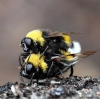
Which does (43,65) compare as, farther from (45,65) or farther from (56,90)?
(56,90)

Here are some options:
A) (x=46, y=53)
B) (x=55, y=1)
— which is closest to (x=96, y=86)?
(x=46, y=53)

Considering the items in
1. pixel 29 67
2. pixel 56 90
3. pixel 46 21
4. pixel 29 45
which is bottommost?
pixel 56 90

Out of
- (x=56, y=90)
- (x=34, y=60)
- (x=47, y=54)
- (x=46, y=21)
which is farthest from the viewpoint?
(x=46, y=21)

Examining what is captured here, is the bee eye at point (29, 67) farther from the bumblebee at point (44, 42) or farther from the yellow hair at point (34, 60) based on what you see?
the bumblebee at point (44, 42)

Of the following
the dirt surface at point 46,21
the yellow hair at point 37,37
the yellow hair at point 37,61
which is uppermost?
the dirt surface at point 46,21

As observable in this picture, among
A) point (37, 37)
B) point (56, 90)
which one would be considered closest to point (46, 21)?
point (37, 37)

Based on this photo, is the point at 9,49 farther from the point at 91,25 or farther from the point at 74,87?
the point at 74,87

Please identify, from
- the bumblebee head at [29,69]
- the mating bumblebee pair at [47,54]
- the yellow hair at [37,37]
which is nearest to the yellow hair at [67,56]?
the mating bumblebee pair at [47,54]

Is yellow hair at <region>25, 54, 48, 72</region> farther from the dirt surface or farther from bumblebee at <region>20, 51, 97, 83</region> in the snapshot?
the dirt surface
